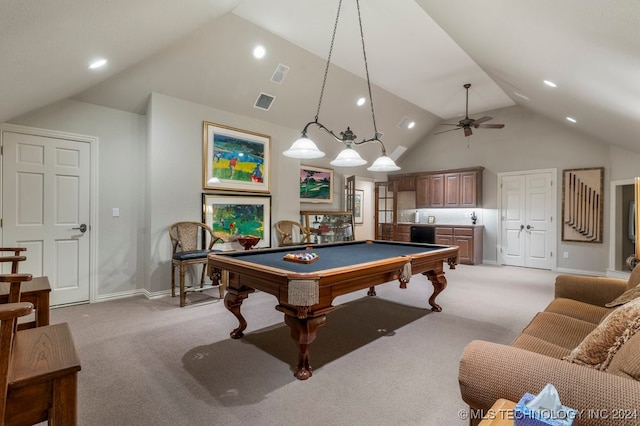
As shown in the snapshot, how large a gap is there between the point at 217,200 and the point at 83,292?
210 centimetres

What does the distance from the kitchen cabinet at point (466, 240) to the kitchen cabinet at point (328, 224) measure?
2317 millimetres

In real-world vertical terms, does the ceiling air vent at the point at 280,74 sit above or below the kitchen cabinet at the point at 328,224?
above

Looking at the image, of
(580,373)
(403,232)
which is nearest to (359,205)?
(403,232)

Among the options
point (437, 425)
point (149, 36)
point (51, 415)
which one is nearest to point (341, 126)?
point (149, 36)

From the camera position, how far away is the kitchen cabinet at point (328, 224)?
629 cm

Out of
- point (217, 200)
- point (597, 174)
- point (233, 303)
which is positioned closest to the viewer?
point (233, 303)

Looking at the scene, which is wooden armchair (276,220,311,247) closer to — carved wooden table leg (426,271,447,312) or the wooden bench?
carved wooden table leg (426,271,447,312)

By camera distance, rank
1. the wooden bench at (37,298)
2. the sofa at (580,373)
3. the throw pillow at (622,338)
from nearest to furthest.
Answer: the sofa at (580,373), the throw pillow at (622,338), the wooden bench at (37,298)

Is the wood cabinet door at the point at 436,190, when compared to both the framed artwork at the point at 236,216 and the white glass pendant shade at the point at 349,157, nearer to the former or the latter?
the framed artwork at the point at 236,216

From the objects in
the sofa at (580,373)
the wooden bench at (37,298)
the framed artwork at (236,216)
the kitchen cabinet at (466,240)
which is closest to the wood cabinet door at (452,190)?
the kitchen cabinet at (466,240)

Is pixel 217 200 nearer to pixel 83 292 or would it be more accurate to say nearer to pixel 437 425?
pixel 83 292

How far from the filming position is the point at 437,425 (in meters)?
1.72

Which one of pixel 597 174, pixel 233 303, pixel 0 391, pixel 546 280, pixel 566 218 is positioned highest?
pixel 597 174

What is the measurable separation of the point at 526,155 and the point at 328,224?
463 centimetres
